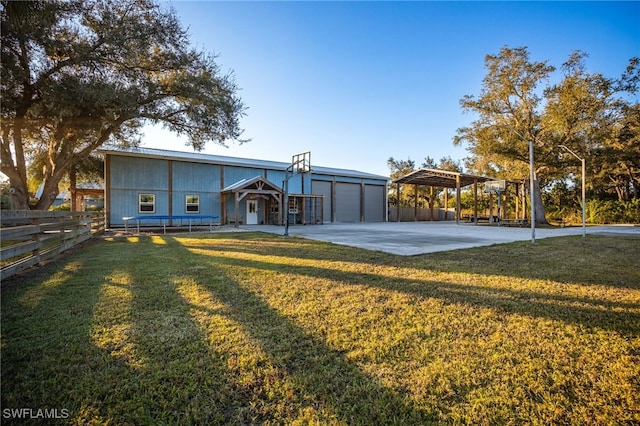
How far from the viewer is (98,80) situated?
11727mm

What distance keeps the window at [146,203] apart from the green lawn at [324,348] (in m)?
13.8

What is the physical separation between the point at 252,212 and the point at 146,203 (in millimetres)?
6507

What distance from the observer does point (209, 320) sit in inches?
124

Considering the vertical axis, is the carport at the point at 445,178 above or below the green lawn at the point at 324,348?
above

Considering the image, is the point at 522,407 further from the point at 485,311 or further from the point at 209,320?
the point at 209,320

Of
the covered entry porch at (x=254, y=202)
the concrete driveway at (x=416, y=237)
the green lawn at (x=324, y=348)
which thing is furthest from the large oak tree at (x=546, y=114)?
the green lawn at (x=324, y=348)

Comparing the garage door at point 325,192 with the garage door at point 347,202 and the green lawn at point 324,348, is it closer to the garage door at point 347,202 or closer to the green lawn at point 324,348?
the garage door at point 347,202

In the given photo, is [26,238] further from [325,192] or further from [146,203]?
[325,192]

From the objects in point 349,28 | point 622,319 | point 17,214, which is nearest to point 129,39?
point 349,28

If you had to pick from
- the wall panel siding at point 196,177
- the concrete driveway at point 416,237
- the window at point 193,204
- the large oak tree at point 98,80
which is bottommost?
the concrete driveway at point 416,237

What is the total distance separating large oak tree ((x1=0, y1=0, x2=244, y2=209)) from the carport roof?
1515cm

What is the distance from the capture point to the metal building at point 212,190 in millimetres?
17078

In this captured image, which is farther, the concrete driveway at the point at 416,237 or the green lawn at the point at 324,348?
the concrete driveway at the point at 416,237

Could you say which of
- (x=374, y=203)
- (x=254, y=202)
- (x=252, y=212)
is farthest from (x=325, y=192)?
(x=252, y=212)
